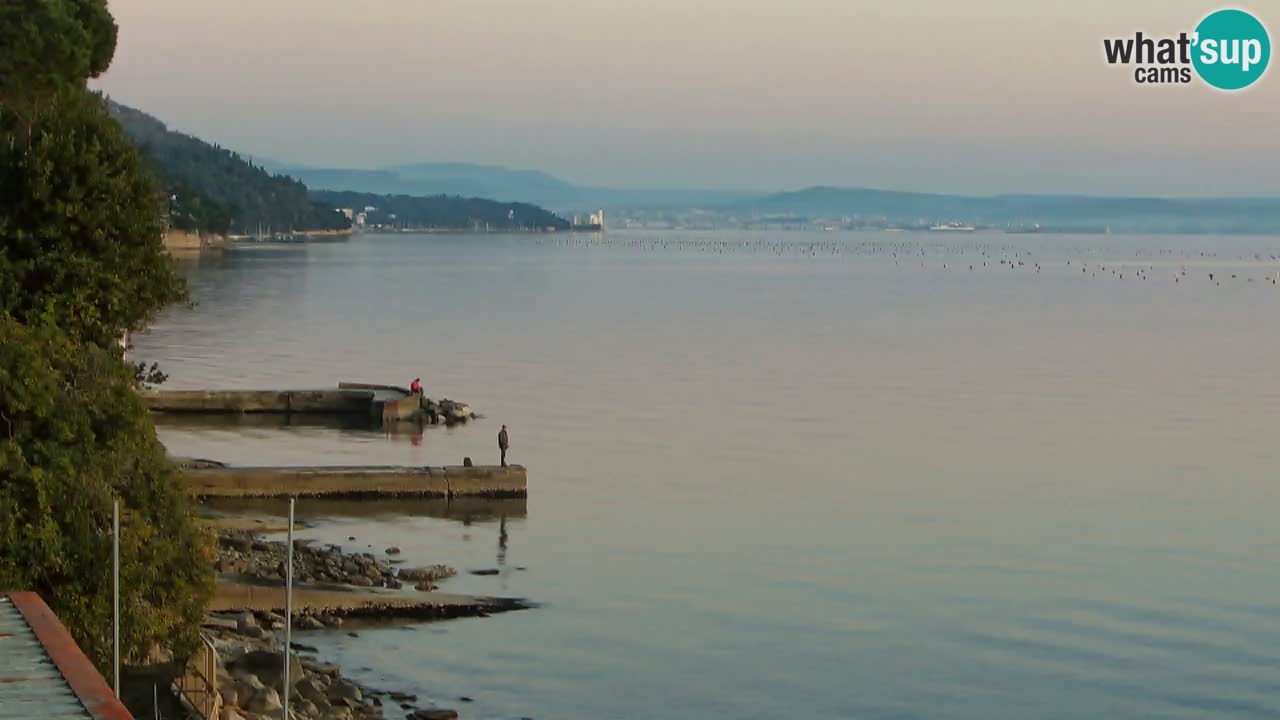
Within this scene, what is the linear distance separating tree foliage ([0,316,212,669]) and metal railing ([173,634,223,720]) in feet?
0.93

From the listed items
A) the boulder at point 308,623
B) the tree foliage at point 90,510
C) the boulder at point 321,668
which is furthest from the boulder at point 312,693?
the boulder at point 308,623

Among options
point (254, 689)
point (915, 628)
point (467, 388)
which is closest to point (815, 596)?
point (915, 628)

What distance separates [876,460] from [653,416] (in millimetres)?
13607

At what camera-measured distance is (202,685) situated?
2673 centimetres

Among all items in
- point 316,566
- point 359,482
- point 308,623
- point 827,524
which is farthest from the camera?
point 359,482

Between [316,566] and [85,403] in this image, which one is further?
[316,566]

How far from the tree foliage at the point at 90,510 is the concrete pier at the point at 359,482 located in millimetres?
20825

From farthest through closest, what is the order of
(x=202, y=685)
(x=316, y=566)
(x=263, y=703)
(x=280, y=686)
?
(x=316, y=566), (x=280, y=686), (x=263, y=703), (x=202, y=685)

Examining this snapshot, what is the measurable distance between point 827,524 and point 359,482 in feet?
39.2

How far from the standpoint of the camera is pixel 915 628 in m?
37.8

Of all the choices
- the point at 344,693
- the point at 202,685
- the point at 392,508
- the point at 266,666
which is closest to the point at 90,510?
the point at 202,685

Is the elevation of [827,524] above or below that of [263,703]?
below

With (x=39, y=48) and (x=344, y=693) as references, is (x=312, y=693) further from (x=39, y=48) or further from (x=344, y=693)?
(x=39, y=48)

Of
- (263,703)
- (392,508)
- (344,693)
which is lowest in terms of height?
(392,508)
